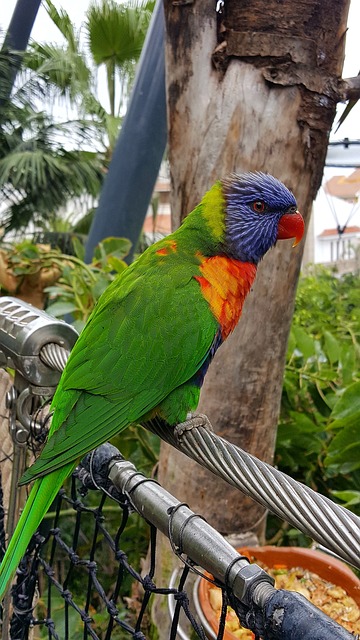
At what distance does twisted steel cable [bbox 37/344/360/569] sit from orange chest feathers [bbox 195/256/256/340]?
12.4 inches

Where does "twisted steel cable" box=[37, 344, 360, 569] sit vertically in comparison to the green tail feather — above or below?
above

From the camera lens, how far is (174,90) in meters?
1.22

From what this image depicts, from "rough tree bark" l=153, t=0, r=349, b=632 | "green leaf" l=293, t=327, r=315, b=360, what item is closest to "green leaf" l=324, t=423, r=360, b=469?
→ "rough tree bark" l=153, t=0, r=349, b=632

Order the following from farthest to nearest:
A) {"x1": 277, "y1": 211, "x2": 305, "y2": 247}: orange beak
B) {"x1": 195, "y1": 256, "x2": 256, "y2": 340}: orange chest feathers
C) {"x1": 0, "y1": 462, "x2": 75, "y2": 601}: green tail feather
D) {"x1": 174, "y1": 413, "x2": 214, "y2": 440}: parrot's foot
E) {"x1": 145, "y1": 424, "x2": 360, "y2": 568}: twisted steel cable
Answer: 1. {"x1": 277, "y1": 211, "x2": 305, "y2": 247}: orange beak
2. {"x1": 195, "y1": 256, "x2": 256, "y2": 340}: orange chest feathers
3. {"x1": 174, "y1": 413, "x2": 214, "y2": 440}: parrot's foot
4. {"x1": 0, "y1": 462, "x2": 75, "y2": 601}: green tail feather
5. {"x1": 145, "y1": 424, "x2": 360, "y2": 568}: twisted steel cable

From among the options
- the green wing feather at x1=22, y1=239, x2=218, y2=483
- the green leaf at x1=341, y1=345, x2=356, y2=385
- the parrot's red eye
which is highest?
the parrot's red eye

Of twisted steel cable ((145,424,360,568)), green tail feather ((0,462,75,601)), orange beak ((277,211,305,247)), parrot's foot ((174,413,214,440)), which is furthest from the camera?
orange beak ((277,211,305,247))

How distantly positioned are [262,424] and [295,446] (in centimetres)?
33

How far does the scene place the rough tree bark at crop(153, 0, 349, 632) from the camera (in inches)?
43.1

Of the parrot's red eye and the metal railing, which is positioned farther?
the parrot's red eye

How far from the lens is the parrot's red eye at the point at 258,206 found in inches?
42.5

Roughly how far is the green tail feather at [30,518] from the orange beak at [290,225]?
1.96 ft

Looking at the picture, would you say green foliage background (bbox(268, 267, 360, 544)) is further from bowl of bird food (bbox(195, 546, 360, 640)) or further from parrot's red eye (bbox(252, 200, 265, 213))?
parrot's red eye (bbox(252, 200, 265, 213))

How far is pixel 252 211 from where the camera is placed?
108cm

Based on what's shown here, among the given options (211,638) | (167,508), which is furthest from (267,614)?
(211,638)
